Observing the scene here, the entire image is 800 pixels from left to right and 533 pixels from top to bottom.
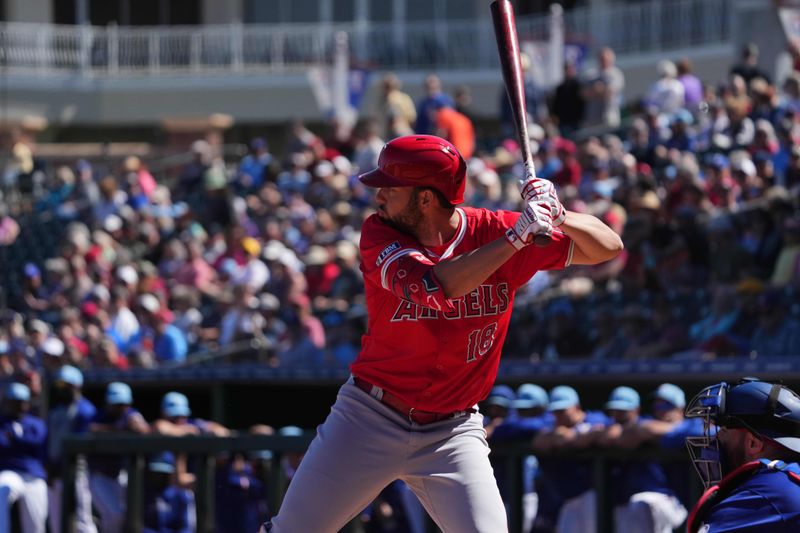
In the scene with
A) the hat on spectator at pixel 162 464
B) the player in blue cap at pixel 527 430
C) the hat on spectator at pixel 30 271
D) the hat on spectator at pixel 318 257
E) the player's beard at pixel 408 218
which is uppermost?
the player's beard at pixel 408 218

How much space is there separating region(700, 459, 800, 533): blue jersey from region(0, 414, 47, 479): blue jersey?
6.91 metres

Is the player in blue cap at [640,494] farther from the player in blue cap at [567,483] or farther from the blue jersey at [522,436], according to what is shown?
the blue jersey at [522,436]

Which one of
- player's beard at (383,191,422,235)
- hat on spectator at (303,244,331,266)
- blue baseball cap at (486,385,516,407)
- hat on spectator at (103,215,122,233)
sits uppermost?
player's beard at (383,191,422,235)

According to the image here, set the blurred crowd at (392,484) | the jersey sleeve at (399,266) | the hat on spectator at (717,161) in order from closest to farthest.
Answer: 1. the jersey sleeve at (399,266)
2. the blurred crowd at (392,484)
3. the hat on spectator at (717,161)

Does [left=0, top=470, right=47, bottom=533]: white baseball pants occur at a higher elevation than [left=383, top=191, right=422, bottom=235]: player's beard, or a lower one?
lower

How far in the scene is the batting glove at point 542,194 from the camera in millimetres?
4254

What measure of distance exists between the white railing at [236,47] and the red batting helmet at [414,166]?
19.2m

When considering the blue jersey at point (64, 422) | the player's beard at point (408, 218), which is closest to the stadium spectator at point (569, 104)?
the blue jersey at point (64, 422)

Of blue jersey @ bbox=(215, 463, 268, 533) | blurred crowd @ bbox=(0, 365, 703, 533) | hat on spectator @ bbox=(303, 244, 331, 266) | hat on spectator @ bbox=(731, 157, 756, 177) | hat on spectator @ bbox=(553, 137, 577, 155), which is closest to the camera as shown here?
blurred crowd @ bbox=(0, 365, 703, 533)

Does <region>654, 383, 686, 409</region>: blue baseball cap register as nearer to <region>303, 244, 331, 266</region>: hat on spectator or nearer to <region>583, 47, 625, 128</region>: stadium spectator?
<region>303, 244, 331, 266</region>: hat on spectator

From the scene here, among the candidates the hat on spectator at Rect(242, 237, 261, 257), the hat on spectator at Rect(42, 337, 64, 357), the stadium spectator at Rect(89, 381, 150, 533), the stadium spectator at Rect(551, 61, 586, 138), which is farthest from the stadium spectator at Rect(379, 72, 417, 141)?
the stadium spectator at Rect(89, 381, 150, 533)

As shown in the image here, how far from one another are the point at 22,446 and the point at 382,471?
5572mm

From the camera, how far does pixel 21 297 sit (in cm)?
1577

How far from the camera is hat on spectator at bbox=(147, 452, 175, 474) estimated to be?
7836mm
